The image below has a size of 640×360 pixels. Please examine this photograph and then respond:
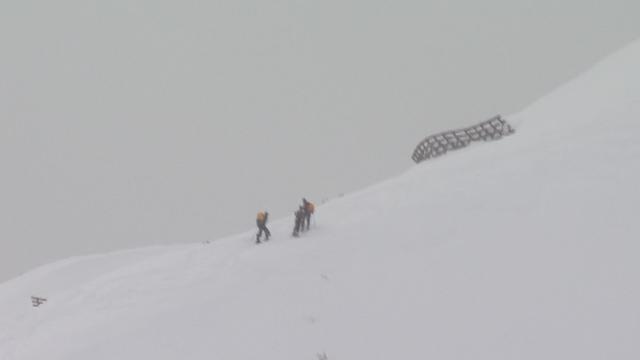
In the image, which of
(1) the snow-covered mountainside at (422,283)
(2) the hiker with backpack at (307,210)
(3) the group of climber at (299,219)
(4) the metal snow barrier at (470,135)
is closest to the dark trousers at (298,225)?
(3) the group of climber at (299,219)

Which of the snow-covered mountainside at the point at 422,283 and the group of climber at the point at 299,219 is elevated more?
the group of climber at the point at 299,219

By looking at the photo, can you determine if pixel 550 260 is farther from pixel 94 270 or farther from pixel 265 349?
pixel 94 270

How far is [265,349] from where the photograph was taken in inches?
475

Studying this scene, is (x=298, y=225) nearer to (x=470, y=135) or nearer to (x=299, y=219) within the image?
(x=299, y=219)

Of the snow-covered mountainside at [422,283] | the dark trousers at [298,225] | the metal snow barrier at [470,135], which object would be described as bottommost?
the snow-covered mountainside at [422,283]

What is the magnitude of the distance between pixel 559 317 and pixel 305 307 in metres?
5.27

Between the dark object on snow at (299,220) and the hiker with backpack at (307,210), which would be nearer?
the dark object on snow at (299,220)

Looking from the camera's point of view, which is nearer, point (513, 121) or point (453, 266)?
point (453, 266)

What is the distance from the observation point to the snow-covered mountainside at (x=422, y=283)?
11.4 metres

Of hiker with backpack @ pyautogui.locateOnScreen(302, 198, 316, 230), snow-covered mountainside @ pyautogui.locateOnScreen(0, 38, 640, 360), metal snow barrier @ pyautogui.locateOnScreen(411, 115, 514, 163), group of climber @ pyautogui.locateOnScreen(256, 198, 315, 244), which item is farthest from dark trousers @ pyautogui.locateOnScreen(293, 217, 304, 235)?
metal snow barrier @ pyautogui.locateOnScreen(411, 115, 514, 163)

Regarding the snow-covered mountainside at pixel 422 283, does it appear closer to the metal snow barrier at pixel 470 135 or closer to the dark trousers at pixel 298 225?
the dark trousers at pixel 298 225

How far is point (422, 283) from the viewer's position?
13.6 m

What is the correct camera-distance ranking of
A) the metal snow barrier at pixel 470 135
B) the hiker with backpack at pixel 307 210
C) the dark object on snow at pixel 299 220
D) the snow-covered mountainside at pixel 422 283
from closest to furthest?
the snow-covered mountainside at pixel 422 283, the dark object on snow at pixel 299 220, the hiker with backpack at pixel 307 210, the metal snow barrier at pixel 470 135

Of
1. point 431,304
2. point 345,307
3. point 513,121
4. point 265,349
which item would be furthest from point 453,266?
point 513,121
